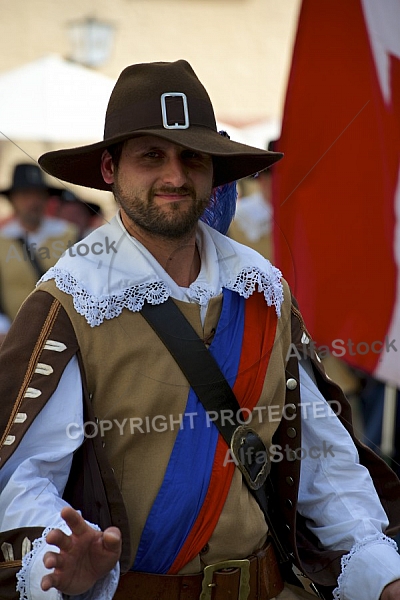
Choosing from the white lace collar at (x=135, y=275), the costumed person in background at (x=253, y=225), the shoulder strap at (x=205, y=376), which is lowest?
the shoulder strap at (x=205, y=376)

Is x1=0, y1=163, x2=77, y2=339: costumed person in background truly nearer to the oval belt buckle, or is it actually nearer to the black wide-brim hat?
the black wide-brim hat

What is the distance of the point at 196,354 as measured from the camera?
2410mm

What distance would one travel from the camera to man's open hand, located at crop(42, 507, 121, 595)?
1919 millimetres

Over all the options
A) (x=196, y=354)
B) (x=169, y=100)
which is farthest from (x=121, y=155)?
(x=196, y=354)

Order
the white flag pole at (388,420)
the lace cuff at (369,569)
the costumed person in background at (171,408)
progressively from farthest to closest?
the white flag pole at (388,420)
the lace cuff at (369,569)
the costumed person in background at (171,408)

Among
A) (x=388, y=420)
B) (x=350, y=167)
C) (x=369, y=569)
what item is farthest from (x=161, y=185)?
(x=388, y=420)

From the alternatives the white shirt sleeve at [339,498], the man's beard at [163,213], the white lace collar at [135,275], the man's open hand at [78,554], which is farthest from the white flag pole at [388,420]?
the man's open hand at [78,554]

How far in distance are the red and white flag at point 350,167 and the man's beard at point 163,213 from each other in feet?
3.91

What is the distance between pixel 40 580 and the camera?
2055 mm

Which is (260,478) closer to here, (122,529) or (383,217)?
(122,529)

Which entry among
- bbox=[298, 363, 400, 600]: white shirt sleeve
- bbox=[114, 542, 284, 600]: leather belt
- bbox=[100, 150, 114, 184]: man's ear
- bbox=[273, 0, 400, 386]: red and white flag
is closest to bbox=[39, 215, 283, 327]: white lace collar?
bbox=[100, 150, 114, 184]: man's ear

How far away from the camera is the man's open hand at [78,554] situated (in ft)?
6.30

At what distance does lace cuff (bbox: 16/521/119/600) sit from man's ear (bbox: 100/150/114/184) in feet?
3.09

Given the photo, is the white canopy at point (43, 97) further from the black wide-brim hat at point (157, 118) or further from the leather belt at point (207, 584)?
the leather belt at point (207, 584)
